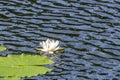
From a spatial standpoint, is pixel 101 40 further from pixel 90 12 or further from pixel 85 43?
pixel 90 12

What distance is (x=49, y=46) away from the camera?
11828 millimetres

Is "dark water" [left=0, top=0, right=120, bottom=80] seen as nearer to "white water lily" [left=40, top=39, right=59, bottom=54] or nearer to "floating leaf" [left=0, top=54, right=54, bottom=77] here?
"white water lily" [left=40, top=39, right=59, bottom=54]

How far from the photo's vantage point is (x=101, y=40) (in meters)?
12.3

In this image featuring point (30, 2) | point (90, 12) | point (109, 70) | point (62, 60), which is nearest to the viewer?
point (109, 70)

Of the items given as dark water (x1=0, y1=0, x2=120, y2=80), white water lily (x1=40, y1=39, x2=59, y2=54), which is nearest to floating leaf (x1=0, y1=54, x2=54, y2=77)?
dark water (x1=0, y1=0, x2=120, y2=80)

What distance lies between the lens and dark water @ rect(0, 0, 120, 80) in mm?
10422

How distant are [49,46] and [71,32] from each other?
1.48 m

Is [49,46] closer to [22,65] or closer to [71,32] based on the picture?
[71,32]

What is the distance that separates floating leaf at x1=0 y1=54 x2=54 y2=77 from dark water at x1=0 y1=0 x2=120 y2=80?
7.62 metres

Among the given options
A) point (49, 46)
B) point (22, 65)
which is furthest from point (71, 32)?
point (22, 65)

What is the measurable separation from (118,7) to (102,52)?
4.58 m

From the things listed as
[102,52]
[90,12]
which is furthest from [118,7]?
[102,52]

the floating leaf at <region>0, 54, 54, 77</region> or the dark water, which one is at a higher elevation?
the floating leaf at <region>0, 54, 54, 77</region>

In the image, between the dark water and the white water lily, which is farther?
the white water lily
